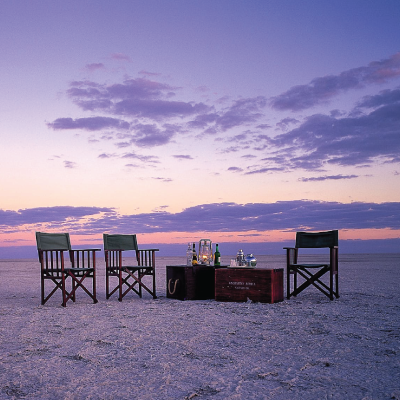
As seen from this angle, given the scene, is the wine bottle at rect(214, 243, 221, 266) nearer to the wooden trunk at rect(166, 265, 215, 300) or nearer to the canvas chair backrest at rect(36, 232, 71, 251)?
the wooden trunk at rect(166, 265, 215, 300)

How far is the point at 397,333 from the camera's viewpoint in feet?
14.9

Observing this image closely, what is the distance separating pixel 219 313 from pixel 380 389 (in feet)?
10.3

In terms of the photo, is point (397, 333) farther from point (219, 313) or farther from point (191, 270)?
point (191, 270)

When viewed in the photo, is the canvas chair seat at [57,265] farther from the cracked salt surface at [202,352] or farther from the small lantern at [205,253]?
the small lantern at [205,253]

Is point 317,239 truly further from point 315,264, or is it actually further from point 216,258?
point 216,258

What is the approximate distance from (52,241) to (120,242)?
3.67ft

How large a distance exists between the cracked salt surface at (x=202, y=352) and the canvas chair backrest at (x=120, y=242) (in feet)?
4.06

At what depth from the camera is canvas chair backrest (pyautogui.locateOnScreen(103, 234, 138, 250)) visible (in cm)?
745

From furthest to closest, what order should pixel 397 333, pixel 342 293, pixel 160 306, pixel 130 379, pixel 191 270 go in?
pixel 342 293 < pixel 191 270 < pixel 160 306 < pixel 397 333 < pixel 130 379

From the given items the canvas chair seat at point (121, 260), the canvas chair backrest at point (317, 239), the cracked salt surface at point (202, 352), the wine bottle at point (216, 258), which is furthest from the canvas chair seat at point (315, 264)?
the canvas chair seat at point (121, 260)

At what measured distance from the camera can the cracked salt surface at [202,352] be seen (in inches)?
114

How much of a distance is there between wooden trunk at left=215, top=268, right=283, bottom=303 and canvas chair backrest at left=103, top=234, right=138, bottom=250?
154 centimetres

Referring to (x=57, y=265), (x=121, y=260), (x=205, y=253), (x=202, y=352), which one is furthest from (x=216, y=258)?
(x=202, y=352)

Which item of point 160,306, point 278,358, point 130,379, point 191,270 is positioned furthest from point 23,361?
point 191,270
